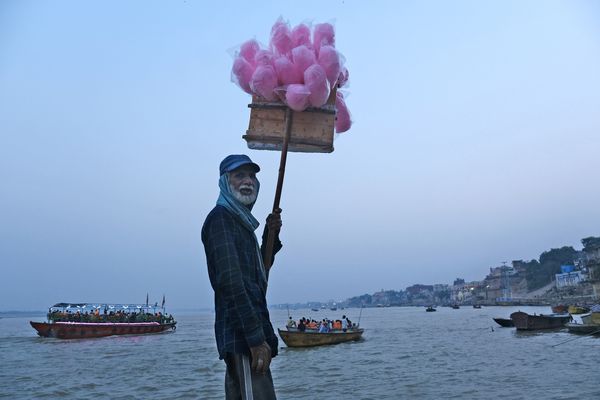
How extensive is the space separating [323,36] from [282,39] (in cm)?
35

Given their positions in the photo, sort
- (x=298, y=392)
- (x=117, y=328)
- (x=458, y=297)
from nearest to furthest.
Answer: (x=298, y=392)
(x=117, y=328)
(x=458, y=297)

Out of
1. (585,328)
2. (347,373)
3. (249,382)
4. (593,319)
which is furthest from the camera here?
(593,319)

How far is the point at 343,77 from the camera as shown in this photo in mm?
3801

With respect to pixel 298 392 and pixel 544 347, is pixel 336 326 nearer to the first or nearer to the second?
pixel 544 347

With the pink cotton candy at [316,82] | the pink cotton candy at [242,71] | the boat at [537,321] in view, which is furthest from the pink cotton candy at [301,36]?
the boat at [537,321]

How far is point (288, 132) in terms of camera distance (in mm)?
3596

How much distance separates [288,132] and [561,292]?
133622 millimetres

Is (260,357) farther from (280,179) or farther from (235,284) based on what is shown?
(280,179)

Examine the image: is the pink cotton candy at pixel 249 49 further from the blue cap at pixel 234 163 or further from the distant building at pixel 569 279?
the distant building at pixel 569 279

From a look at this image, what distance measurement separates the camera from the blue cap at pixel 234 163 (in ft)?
10.2

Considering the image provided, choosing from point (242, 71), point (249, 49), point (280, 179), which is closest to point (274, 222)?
point (280, 179)

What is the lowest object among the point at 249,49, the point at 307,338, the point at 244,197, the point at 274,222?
the point at 307,338

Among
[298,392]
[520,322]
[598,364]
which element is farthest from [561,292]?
[298,392]

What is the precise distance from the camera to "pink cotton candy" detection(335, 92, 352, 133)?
391cm
